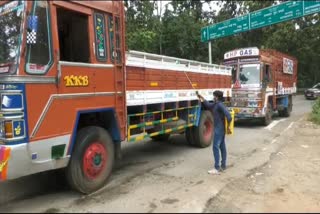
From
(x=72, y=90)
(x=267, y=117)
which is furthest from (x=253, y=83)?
(x=72, y=90)

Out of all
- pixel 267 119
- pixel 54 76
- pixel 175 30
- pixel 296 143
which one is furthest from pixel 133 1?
pixel 54 76

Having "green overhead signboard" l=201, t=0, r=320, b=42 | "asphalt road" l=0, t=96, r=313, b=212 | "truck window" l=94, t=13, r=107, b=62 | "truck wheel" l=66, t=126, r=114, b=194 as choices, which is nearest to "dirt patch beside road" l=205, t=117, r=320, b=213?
"asphalt road" l=0, t=96, r=313, b=212

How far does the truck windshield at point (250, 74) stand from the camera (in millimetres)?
14957

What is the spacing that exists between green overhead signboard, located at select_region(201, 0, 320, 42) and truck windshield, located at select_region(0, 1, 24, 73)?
16002 millimetres

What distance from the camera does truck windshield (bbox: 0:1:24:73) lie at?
5.00 metres

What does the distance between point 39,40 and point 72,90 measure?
0.86 metres

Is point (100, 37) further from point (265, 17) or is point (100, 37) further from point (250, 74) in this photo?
point (265, 17)

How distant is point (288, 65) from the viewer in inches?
777

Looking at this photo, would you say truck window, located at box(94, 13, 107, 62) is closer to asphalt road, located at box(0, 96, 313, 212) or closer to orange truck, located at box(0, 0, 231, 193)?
orange truck, located at box(0, 0, 231, 193)

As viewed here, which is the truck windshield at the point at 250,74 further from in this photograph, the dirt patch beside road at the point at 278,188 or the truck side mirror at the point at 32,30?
the truck side mirror at the point at 32,30

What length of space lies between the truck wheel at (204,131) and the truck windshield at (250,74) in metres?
5.12

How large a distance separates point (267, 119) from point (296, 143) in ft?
14.4

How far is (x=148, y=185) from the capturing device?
657 centimetres

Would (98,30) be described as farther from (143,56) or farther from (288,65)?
(288,65)
